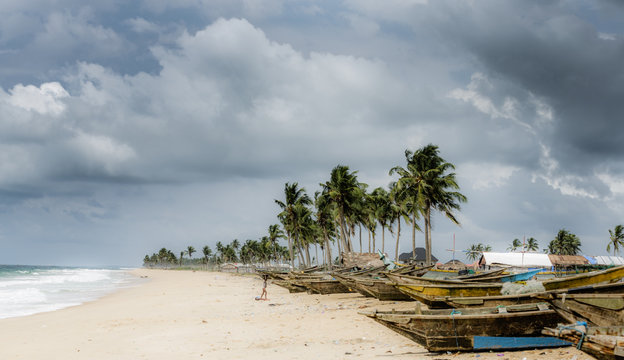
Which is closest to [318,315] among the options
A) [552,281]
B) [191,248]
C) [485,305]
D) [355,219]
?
[485,305]

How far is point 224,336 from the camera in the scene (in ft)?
43.9

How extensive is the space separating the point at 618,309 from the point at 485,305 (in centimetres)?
317

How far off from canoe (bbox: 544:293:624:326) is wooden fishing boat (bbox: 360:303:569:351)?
55 centimetres

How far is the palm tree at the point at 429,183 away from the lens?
3312 centimetres

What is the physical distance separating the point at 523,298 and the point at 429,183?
80.7ft

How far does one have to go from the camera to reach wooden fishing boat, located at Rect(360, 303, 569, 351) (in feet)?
28.9

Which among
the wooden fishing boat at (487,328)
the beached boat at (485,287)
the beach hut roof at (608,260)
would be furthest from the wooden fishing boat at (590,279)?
the beach hut roof at (608,260)

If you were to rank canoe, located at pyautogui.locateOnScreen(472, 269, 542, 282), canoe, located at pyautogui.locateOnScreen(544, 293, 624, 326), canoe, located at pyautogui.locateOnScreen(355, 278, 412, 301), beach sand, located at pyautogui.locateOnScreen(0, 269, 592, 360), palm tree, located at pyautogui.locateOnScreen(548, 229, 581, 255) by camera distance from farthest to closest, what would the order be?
palm tree, located at pyautogui.locateOnScreen(548, 229, 581, 255), canoe, located at pyautogui.locateOnScreen(355, 278, 412, 301), canoe, located at pyautogui.locateOnScreen(472, 269, 542, 282), beach sand, located at pyautogui.locateOnScreen(0, 269, 592, 360), canoe, located at pyautogui.locateOnScreen(544, 293, 624, 326)

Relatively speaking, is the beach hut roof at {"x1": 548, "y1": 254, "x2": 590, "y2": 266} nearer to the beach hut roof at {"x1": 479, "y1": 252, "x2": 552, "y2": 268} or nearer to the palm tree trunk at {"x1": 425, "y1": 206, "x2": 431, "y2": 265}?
the beach hut roof at {"x1": 479, "y1": 252, "x2": 552, "y2": 268}

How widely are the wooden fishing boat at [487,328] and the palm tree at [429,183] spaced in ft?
79.1

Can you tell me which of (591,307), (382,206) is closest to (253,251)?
(382,206)

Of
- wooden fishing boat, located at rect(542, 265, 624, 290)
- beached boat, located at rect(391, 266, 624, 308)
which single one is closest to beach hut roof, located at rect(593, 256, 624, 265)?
beached boat, located at rect(391, 266, 624, 308)

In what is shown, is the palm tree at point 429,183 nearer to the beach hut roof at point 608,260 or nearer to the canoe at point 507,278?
the canoe at point 507,278

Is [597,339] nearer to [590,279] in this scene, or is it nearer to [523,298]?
[523,298]
